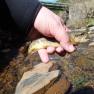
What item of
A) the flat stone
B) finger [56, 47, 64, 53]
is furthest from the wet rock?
finger [56, 47, 64, 53]

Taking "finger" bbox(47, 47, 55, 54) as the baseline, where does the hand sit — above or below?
above

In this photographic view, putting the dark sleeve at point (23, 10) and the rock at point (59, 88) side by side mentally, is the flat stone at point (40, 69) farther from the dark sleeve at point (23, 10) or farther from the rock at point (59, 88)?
the dark sleeve at point (23, 10)

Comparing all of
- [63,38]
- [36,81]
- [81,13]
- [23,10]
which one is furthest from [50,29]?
[81,13]

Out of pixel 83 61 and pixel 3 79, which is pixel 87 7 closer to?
pixel 83 61

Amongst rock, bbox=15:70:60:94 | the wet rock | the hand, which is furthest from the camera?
the wet rock

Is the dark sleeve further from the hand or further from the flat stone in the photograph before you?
the flat stone

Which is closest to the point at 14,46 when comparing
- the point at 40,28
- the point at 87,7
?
the point at 40,28
